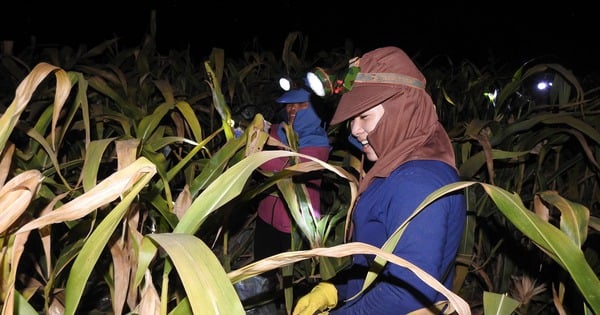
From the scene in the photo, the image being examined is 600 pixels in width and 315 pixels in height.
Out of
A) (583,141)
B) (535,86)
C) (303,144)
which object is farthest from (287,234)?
(535,86)

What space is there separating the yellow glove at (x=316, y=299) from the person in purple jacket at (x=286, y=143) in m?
0.63

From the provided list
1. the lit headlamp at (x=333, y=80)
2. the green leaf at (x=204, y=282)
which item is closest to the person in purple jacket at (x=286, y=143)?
the lit headlamp at (x=333, y=80)

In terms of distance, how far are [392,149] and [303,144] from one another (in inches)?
28.3

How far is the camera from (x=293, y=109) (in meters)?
1.95

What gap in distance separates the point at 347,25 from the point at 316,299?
9877 mm

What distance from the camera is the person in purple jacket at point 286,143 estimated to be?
1859 millimetres

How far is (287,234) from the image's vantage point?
191 centimetres

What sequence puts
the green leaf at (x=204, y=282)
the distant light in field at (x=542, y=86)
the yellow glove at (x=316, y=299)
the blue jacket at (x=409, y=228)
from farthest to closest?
the distant light in field at (x=542, y=86) < the yellow glove at (x=316, y=299) < the blue jacket at (x=409, y=228) < the green leaf at (x=204, y=282)

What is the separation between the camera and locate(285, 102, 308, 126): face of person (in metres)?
1.92

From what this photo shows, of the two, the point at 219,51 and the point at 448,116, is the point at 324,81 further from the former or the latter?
the point at 448,116

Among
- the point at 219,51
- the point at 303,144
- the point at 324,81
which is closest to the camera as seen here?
→ the point at 324,81

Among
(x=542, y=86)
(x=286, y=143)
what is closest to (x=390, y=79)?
(x=286, y=143)

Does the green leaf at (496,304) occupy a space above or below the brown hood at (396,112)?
below

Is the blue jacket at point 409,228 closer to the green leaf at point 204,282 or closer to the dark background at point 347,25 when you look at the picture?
the green leaf at point 204,282
